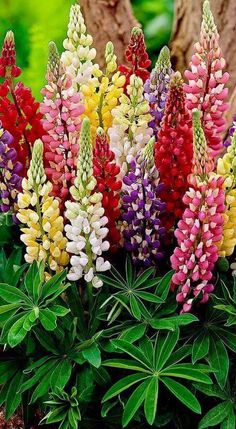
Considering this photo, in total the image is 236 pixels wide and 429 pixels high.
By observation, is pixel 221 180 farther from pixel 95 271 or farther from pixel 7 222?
pixel 7 222

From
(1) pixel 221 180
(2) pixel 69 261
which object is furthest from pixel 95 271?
(1) pixel 221 180

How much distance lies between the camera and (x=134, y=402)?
142 centimetres

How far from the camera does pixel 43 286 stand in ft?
5.02

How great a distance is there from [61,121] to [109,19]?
140 centimetres

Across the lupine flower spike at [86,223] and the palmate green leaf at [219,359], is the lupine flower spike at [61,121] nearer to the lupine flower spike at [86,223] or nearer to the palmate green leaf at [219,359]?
the lupine flower spike at [86,223]

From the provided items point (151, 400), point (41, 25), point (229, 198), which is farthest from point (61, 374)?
point (41, 25)

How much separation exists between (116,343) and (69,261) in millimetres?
231

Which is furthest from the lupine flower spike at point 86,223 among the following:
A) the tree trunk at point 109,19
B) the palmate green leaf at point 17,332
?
the tree trunk at point 109,19

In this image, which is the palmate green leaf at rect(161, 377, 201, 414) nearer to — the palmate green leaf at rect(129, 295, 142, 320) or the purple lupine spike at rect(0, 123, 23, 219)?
the palmate green leaf at rect(129, 295, 142, 320)

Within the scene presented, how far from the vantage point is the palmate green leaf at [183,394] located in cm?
141

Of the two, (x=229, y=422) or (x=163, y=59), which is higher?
(x=163, y=59)

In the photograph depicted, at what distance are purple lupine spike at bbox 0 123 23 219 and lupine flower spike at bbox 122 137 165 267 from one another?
215 millimetres

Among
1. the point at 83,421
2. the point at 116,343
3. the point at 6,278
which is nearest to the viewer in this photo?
the point at 116,343

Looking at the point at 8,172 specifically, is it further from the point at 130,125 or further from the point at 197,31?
the point at 197,31
